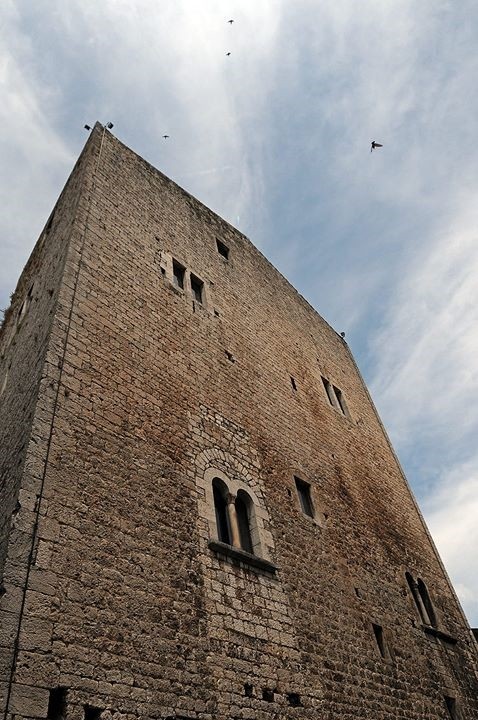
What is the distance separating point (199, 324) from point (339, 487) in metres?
4.05

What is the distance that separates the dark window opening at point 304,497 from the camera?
860 centimetres

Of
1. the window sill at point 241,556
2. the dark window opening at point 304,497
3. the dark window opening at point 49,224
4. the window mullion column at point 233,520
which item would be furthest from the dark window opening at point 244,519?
the dark window opening at point 49,224

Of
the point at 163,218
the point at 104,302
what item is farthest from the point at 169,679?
the point at 163,218

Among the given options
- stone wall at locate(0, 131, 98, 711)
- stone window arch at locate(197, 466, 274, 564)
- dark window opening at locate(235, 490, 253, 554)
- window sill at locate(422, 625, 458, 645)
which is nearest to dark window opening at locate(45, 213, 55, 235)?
stone wall at locate(0, 131, 98, 711)

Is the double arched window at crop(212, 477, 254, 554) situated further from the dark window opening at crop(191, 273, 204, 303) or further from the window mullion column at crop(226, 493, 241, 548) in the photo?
the dark window opening at crop(191, 273, 204, 303)

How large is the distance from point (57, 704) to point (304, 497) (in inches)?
212

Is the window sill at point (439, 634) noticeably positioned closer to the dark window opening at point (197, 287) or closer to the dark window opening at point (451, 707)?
the dark window opening at point (451, 707)

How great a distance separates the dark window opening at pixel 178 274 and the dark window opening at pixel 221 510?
4104 millimetres

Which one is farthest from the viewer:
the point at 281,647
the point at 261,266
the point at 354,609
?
the point at 261,266

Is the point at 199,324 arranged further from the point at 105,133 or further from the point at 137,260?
the point at 105,133

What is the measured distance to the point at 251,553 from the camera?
6816mm

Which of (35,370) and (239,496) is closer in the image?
(35,370)

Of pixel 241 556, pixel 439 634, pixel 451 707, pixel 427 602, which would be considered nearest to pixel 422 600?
pixel 427 602

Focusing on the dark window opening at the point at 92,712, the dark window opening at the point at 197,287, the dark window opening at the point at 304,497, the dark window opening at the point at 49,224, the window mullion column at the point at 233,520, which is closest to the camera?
the dark window opening at the point at 92,712
